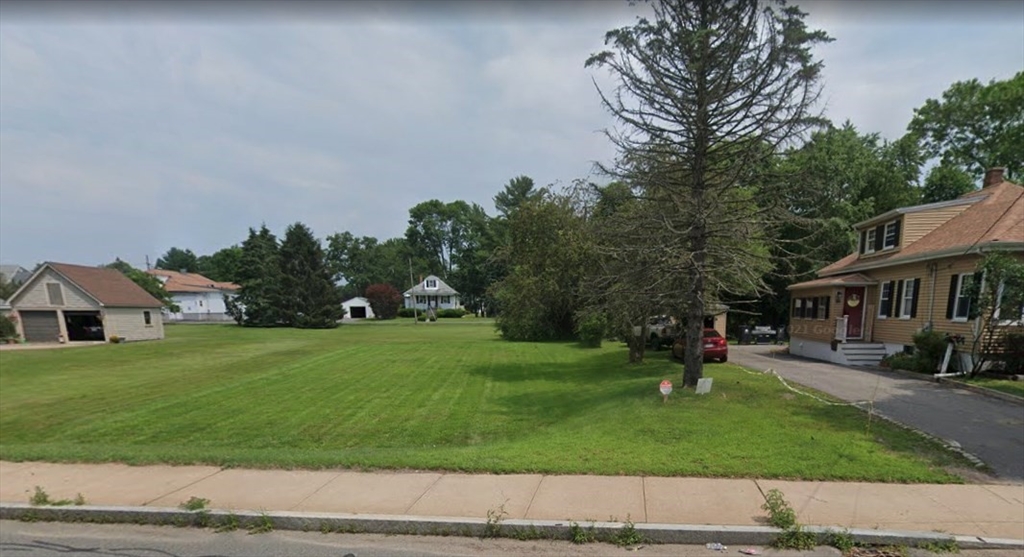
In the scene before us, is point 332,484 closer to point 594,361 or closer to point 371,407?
point 371,407

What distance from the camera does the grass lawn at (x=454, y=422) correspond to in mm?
5438

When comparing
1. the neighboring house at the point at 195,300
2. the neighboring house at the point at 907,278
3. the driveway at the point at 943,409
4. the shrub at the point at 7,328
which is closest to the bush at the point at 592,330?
the driveway at the point at 943,409

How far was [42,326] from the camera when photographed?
27.6m

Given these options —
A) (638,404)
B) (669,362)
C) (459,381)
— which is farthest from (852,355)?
(459,381)

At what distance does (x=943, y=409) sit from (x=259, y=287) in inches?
1970

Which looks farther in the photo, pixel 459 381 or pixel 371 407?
pixel 459 381

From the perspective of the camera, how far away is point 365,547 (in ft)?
12.4

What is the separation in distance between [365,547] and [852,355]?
1866cm

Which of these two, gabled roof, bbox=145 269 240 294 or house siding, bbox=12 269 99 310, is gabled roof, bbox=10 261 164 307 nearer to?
house siding, bbox=12 269 99 310

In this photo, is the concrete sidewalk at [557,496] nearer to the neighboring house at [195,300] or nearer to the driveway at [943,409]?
the driveway at [943,409]

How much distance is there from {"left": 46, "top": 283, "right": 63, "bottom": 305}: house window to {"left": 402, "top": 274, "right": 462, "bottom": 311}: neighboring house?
39.9m

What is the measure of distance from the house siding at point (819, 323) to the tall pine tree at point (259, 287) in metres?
43.9

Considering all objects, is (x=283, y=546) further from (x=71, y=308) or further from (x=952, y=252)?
(x=71, y=308)

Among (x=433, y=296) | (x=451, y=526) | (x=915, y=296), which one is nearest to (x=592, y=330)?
(x=915, y=296)
